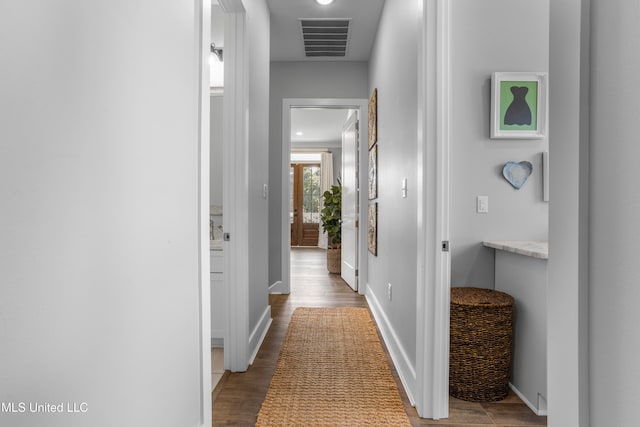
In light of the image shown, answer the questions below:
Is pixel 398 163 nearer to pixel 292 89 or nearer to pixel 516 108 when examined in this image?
pixel 516 108

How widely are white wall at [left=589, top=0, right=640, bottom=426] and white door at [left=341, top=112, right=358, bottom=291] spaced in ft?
12.1

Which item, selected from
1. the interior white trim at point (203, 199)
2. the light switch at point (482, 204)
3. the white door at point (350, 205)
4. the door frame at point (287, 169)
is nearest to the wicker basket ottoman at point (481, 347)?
the light switch at point (482, 204)

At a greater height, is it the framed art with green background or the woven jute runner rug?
the framed art with green background

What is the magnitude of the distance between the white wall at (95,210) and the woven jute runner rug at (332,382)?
0.90 meters

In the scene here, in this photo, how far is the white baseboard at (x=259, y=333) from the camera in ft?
8.01

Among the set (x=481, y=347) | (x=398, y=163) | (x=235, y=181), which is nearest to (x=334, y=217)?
(x=398, y=163)

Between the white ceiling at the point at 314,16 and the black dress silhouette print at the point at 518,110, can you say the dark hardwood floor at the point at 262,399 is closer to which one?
the black dress silhouette print at the point at 518,110

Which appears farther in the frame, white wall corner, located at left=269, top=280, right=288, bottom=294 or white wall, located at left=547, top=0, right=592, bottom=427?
white wall corner, located at left=269, top=280, right=288, bottom=294

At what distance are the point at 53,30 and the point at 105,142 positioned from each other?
0.19 m

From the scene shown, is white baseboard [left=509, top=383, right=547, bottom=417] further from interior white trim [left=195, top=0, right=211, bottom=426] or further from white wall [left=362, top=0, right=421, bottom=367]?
interior white trim [left=195, top=0, right=211, bottom=426]

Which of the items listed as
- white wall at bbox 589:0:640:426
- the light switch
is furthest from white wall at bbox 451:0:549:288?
white wall at bbox 589:0:640:426

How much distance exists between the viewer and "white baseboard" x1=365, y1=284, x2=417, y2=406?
1.97m

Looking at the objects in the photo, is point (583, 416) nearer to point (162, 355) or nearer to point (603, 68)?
point (603, 68)

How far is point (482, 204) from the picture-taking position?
7.29 ft
